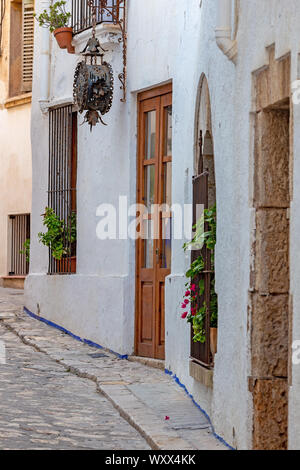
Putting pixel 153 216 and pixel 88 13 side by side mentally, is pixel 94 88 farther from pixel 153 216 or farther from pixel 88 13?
pixel 153 216

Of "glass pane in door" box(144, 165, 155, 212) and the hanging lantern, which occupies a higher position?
the hanging lantern

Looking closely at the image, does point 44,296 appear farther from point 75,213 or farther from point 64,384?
point 64,384

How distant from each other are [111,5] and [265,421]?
7.76m

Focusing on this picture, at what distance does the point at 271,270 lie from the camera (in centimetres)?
577

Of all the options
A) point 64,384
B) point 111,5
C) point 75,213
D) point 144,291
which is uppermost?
point 111,5

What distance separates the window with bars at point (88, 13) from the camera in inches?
467

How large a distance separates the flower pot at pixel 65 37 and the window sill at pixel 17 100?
665 cm

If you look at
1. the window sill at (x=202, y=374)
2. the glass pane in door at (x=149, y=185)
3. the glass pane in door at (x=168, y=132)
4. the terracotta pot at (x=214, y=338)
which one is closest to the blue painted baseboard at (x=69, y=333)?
the glass pane in door at (x=149, y=185)

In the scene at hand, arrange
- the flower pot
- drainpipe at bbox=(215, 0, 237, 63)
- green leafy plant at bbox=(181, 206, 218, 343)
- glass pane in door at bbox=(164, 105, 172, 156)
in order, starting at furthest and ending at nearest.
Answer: the flower pot, glass pane in door at bbox=(164, 105, 172, 156), green leafy plant at bbox=(181, 206, 218, 343), drainpipe at bbox=(215, 0, 237, 63)

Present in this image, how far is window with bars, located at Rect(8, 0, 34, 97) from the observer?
2030 centimetres

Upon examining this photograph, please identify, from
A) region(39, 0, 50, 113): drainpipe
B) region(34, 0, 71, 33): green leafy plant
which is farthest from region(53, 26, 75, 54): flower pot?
region(39, 0, 50, 113): drainpipe

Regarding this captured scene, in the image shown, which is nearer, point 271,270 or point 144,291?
point 271,270

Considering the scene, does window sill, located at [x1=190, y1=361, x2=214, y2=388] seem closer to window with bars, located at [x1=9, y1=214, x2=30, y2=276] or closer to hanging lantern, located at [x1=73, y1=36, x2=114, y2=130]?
hanging lantern, located at [x1=73, y1=36, x2=114, y2=130]
